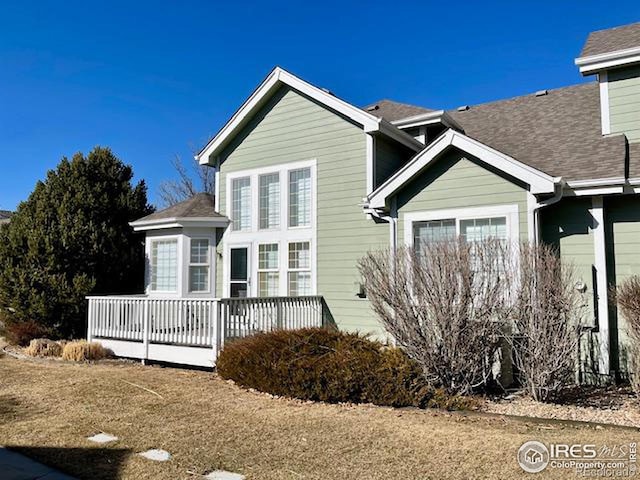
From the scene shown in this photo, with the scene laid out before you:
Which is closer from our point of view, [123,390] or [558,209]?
[123,390]

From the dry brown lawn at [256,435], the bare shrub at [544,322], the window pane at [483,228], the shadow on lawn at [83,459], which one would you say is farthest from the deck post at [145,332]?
the bare shrub at [544,322]

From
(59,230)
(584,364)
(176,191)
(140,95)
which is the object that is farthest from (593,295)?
(176,191)

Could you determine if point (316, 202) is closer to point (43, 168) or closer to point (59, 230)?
point (59, 230)

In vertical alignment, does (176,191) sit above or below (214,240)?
above

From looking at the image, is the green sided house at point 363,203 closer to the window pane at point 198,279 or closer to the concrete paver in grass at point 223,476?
the window pane at point 198,279

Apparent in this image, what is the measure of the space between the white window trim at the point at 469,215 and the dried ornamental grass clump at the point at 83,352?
24.6ft

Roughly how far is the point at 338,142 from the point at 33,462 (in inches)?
334

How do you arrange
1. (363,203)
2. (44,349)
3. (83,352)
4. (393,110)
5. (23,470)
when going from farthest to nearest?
(393,110), (44,349), (83,352), (363,203), (23,470)

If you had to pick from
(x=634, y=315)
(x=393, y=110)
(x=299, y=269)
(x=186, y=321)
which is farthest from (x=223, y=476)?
(x=393, y=110)

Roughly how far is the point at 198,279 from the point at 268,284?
2.12 metres

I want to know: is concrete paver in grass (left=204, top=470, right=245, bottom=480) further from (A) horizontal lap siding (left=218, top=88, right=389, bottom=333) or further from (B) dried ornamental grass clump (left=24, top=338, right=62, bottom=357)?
(B) dried ornamental grass clump (left=24, top=338, right=62, bottom=357)

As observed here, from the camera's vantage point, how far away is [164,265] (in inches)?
502

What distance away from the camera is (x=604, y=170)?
7.74 m

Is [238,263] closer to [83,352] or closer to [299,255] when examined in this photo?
[299,255]
